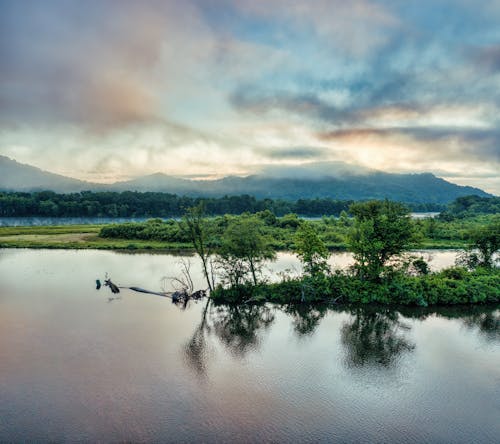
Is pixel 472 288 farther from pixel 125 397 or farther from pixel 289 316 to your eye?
pixel 125 397

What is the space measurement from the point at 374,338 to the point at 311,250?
930 cm

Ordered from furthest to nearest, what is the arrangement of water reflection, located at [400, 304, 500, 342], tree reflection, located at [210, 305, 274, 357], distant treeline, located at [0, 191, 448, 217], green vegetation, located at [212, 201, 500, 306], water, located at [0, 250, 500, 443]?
distant treeline, located at [0, 191, 448, 217], green vegetation, located at [212, 201, 500, 306], water reflection, located at [400, 304, 500, 342], tree reflection, located at [210, 305, 274, 357], water, located at [0, 250, 500, 443]

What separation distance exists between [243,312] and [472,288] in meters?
18.7

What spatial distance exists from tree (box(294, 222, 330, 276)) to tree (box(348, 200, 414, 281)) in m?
2.83

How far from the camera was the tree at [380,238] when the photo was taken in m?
30.0

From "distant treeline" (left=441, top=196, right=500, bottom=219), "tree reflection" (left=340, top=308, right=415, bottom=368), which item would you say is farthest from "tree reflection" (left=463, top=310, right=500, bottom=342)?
"distant treeline" (left=441, top=196, right=500, bottom=219)

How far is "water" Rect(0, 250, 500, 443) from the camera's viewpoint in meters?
14.1

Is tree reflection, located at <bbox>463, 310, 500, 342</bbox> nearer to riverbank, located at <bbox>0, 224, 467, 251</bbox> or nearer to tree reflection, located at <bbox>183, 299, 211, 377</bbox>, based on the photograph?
tree reflection, located at <bbox>183, 299, 211, 377</bbox>

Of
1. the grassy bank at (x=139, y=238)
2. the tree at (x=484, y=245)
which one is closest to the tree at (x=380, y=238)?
the tree at (x=484, y=245)

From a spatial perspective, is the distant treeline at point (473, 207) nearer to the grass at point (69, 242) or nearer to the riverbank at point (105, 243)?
the riverbank at point (105, 243)


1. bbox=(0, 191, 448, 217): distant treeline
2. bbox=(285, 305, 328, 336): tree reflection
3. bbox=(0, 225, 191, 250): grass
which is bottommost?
bbox=(285, 305, 328, 336): tree reflection

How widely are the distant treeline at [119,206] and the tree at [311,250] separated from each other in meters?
53.4

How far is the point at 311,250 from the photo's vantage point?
30375 millimetres

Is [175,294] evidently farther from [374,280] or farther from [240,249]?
[374,280]
